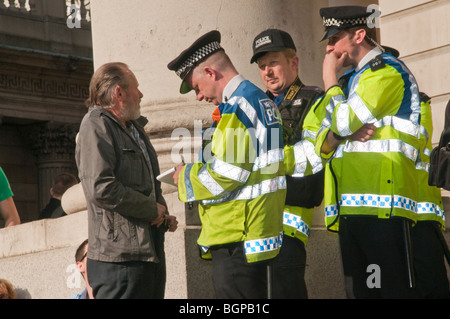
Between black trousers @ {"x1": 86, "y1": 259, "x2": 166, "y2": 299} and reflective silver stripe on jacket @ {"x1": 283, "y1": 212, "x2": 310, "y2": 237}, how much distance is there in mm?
851

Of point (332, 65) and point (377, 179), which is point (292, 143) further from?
point (377, 179)

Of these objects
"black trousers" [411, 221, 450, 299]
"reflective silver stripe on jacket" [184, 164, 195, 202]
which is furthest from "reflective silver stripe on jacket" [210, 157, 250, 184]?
"black trousers" [411, 221, 450, 299]

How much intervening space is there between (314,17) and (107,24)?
155 centimetres

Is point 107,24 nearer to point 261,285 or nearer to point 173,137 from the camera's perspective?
point 173,137

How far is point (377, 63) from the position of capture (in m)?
5.42

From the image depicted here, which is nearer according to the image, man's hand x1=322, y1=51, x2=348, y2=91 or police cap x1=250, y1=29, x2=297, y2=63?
man's hand x1=322, y1=51, x2=348, y2=91

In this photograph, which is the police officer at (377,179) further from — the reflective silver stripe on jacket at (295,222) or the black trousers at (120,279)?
the black trousers at (120,279)

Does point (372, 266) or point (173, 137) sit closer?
point (372, 266)

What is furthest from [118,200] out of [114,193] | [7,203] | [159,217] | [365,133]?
[7,203]

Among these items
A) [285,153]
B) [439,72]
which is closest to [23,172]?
[439,72]

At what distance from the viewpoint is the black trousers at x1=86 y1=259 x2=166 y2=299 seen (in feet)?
17.7

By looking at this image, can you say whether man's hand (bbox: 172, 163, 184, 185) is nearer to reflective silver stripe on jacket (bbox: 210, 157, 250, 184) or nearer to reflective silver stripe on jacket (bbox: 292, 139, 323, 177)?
reflective silver stripe on jacket (bbox: 210, 157, 250, 184)

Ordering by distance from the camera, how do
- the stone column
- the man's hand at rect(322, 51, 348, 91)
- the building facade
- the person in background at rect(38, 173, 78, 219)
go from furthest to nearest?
1. the stone column
2. the person in background at rect(38, 173, 78, 219)
3. the building facade
4. the man's hand at rect(322, 51, 348, 91)
